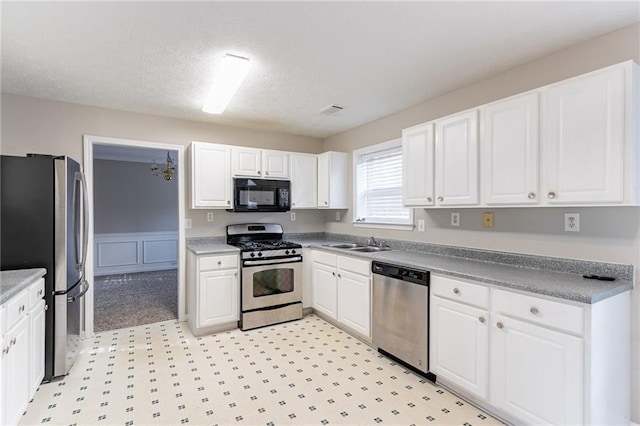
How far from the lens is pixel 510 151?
219 centimetres

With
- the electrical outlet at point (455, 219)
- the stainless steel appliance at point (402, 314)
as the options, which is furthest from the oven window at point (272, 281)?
the electrical outlet at point (455, 219)

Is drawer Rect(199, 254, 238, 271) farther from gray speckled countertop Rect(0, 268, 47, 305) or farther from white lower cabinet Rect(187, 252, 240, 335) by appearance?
gray speckled countertop Rect(0, 268, 47, 305)

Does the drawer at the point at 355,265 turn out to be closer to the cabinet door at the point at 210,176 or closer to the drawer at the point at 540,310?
the drawer at the point at 540,310

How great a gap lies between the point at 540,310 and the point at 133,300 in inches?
193

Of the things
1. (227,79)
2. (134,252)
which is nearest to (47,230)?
(227,79)

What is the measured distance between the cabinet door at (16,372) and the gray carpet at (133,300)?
1.65 metres

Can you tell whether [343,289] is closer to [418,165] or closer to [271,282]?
[271,282]

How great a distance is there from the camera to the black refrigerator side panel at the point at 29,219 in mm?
2285

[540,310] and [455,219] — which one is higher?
[455,219]

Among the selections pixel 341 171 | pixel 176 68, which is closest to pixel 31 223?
pixel 176 68

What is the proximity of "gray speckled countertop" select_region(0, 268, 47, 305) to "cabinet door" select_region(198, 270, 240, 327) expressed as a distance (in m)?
1.37

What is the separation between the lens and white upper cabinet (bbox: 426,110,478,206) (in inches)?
95.3

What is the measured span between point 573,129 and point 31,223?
372 cm

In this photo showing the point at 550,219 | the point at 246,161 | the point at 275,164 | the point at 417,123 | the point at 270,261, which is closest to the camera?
the point at 550,219
